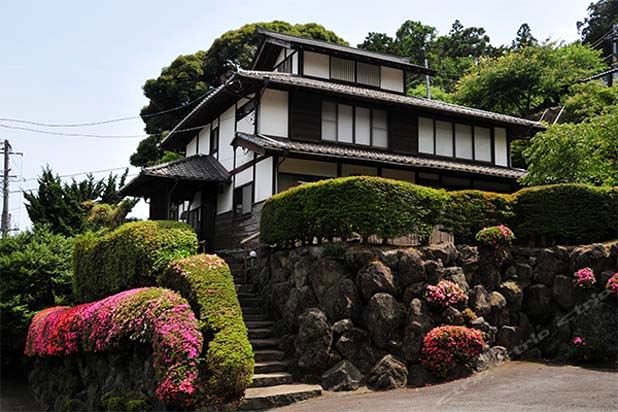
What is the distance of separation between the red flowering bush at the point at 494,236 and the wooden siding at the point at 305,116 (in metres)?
7.36

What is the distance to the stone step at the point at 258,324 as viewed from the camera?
12.4 metres

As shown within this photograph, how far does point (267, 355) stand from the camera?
11391 mm

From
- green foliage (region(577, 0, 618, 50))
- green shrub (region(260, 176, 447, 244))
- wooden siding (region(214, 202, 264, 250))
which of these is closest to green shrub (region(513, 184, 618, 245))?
green shrub (region(260, 176, 447, 244))

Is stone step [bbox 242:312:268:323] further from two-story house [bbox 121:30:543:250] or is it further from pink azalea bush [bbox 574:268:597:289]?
pink azalea bush [bbox 574:268:597:289]

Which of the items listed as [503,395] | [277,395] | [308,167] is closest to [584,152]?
[308,167]

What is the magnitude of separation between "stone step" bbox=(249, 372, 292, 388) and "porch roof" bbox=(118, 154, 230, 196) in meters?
10.1

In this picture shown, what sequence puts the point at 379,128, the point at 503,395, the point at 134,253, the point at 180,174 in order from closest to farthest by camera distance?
the point at 503,395
the point at 134,253
the point at 180,174
the point at 379,128

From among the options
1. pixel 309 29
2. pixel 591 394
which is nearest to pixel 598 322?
pixel 591 394

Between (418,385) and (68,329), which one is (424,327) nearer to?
(418,385)

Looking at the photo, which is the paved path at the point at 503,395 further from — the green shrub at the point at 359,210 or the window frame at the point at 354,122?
the window frame at the point at 354,122

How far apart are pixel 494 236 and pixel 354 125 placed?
7768 millimetres

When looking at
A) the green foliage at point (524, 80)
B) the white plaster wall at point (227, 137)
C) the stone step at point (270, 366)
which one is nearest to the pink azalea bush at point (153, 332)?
the stone step at point (270, 366)

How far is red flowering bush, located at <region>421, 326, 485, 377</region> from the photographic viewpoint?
435 inches

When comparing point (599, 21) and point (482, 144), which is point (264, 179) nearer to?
point (482, 144)
